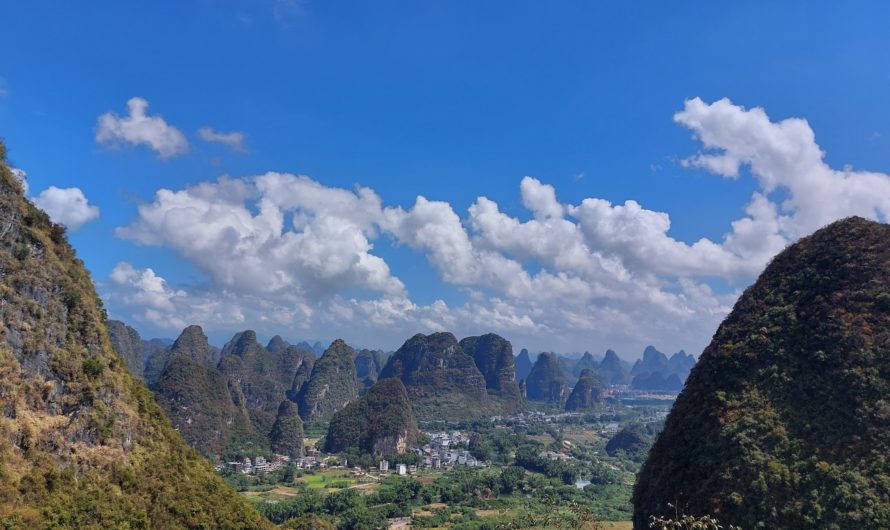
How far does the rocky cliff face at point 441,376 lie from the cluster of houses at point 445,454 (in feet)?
83.2

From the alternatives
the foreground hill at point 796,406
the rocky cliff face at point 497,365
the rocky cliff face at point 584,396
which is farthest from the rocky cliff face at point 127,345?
the rocky cliff face at point 584,396

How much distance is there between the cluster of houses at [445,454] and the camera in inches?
2913

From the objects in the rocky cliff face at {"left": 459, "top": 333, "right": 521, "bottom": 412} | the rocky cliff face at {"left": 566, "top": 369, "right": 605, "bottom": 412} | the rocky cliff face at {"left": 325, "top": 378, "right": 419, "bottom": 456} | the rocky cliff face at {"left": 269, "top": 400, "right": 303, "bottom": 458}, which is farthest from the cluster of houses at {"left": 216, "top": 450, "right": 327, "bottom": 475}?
the rocky cliff face at {"left": 566, "top": 369, "right": 605, "bottom": 412}

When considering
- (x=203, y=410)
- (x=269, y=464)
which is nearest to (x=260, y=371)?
(x=203, y=410)

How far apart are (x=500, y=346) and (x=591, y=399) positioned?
34.9 metres

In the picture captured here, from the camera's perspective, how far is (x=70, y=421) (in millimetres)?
19125

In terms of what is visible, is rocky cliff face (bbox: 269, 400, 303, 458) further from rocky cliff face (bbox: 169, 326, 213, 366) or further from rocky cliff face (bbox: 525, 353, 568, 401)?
rocky cliff face (bbox: 525, 353, 568, 401)

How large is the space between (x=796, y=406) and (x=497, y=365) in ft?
381

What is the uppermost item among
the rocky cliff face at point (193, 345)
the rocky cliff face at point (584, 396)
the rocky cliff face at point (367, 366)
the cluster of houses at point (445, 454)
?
the rocky cliff face at point (193, 345)

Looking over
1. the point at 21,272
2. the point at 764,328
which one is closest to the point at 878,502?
the point at 764,328

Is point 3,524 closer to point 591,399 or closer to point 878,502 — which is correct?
point 878,502

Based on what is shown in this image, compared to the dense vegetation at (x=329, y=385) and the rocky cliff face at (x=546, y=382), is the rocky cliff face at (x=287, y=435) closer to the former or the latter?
the dense vegetation at (x=329, y=385)

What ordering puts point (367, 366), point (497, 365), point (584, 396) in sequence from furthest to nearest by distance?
point (367, 366)
point (584, 396)
point (497, 365)

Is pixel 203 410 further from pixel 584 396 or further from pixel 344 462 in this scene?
pixel 584 396
